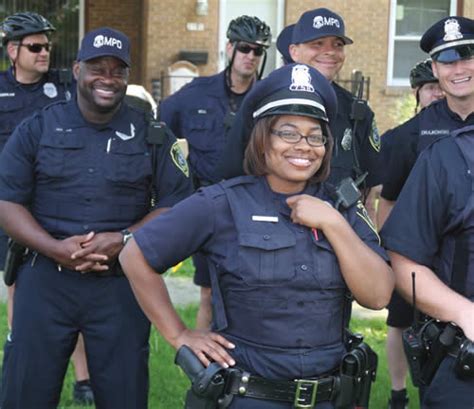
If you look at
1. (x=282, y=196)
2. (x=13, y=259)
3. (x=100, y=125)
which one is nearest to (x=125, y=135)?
(x=100, y=125)

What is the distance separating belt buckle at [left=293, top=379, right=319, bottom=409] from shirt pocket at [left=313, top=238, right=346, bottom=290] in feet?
1.01

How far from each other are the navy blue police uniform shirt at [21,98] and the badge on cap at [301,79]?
3.33 meters

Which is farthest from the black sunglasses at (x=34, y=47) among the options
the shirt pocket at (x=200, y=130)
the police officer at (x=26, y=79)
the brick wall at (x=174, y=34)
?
the brick wall at (x=174, y=34)

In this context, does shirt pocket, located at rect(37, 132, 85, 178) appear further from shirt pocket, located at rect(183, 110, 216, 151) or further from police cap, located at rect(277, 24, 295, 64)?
shirt pocket, located at rect(183, 110, 216, 151)

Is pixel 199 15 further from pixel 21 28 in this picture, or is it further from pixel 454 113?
pixel 454 113

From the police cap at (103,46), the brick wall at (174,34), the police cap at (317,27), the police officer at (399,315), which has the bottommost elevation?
the police officer at (399,315)

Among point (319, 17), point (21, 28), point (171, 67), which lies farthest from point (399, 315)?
point (171, 67)

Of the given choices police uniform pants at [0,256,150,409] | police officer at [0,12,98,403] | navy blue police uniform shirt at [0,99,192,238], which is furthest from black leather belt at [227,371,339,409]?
police officer at [0,12,98,403]

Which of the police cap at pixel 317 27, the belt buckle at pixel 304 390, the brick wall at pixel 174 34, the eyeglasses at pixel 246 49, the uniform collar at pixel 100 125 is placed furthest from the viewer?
the brick wall at pixel 174 34

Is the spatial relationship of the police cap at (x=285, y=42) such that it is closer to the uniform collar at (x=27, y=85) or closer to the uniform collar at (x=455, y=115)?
the uniform collar at (x=455, y=115)

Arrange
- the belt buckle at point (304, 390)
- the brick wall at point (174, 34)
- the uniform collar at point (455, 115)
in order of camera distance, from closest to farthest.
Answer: the belt buckle at point (304, 390)
the uniform collar at point (455, 115)
the brick wall at point (174, 34)

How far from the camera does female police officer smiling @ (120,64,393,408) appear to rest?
3.07m

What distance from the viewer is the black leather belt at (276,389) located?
120 inches

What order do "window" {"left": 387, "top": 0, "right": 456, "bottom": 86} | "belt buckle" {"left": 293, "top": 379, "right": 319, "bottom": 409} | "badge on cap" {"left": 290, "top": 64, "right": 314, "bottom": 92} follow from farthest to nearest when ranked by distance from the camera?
"window" {"left": 387, "top": 0, "right": 456, "bottom": 86} < "badge on cap" {"left": 290, "top": 64, "right": 314, "bottom": 92} < "belt buckle" {"left": 293, "top": 379, "right": 319, "bottom": 409}
